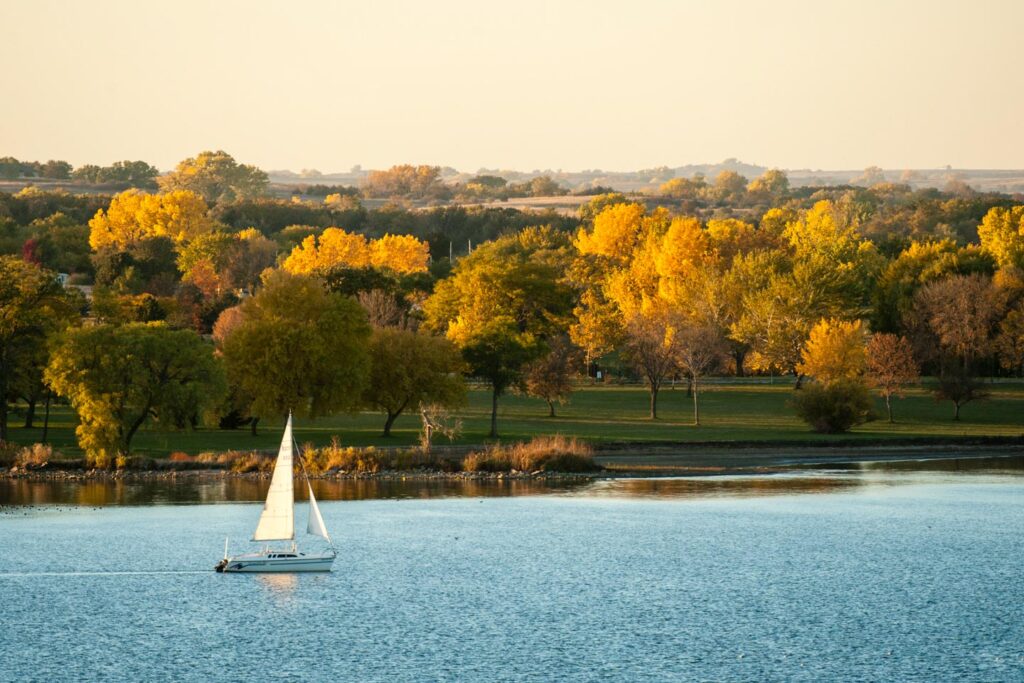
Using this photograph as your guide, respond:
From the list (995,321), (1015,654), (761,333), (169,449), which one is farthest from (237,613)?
(995,321)

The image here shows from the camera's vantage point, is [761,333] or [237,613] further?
[761,333]

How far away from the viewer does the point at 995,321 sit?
12044cm

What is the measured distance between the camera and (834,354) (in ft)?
350

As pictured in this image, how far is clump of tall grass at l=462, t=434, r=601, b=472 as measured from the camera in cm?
7394

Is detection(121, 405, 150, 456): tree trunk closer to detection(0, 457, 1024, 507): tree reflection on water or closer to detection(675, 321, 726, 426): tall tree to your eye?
detection(0, 457, 1024, 507): tree reflection on water

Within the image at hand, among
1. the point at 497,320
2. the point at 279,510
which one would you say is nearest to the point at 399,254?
the point at 497,320

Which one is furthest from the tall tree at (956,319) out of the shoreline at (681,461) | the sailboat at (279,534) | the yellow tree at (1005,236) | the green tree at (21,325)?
the sailboat at (279,534)

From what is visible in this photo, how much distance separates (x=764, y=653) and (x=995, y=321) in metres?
90.7

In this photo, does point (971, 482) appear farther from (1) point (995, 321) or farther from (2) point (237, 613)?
(1) point (995, 321)

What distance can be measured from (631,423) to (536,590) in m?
51.0

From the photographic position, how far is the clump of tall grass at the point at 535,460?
73.9 m

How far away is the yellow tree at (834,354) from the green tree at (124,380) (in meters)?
48.7

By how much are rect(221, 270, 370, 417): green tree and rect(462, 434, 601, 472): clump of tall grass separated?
1149cm

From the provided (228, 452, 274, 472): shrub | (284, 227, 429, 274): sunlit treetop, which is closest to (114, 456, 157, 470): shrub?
(228, 452, 274, 472): shrub
